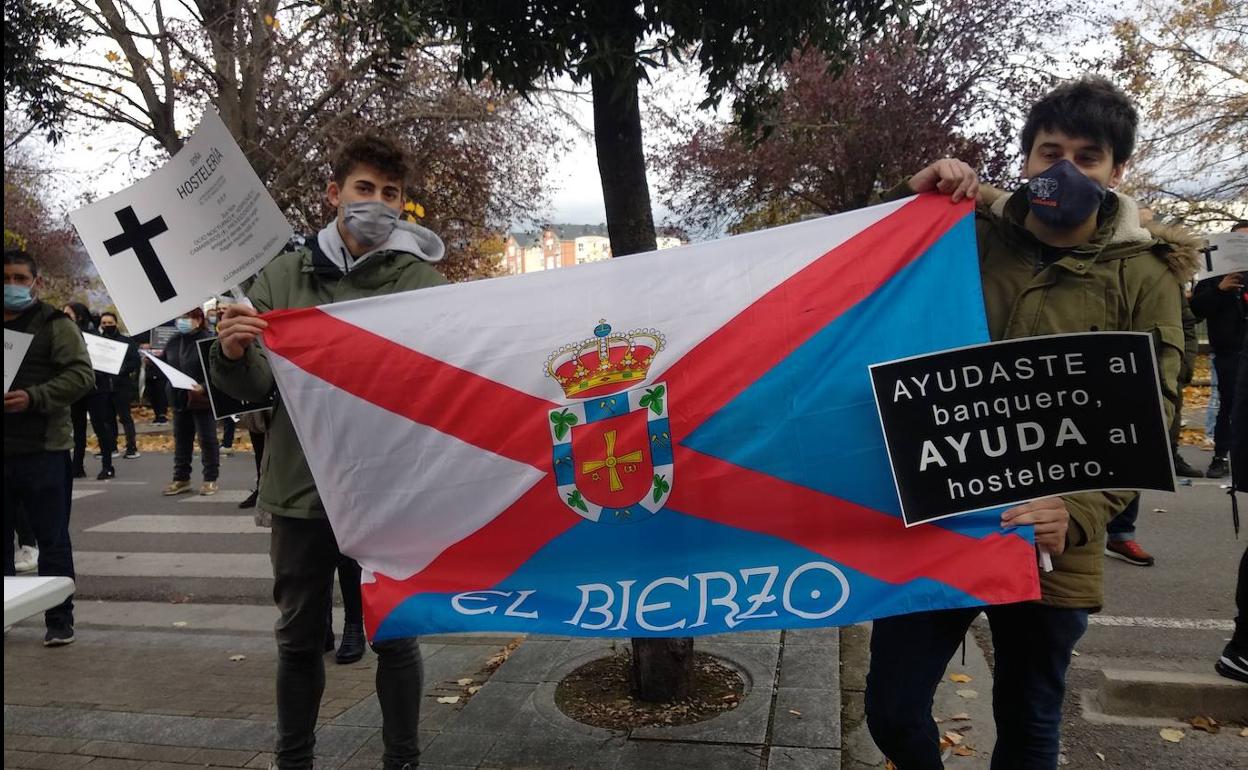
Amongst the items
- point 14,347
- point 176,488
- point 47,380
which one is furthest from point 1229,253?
point 176,488

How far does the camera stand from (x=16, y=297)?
189 inches

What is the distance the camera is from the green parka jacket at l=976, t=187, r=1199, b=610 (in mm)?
2217

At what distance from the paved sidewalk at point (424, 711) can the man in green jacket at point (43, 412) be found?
0.73 m

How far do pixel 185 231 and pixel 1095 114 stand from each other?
2830 mm

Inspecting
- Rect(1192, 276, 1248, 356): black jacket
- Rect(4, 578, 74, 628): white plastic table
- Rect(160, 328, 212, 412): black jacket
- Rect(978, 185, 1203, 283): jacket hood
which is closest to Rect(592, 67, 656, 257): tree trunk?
Rect(978, 185, 1203, 283): jacket hood

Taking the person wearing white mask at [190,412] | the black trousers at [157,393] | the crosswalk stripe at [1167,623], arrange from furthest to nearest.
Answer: the black trousers at [157,393], the person wearing white mask at [190,412], the crosswalk stripe at [1167,623]

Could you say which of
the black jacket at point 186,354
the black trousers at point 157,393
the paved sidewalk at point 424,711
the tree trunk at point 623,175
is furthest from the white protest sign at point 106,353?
the tree trunk at point 623,175

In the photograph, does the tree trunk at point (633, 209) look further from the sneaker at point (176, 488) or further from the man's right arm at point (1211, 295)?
the sneaker at point (176, 488)

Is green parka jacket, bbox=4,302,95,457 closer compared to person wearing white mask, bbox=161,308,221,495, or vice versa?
green parka jacket, bbox=4,302,95,457

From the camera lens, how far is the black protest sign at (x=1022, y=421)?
2107mm

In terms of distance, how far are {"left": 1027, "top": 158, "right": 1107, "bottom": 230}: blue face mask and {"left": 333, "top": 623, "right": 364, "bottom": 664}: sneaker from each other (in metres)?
3.88

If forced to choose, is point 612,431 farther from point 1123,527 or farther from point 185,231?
point 1123,527

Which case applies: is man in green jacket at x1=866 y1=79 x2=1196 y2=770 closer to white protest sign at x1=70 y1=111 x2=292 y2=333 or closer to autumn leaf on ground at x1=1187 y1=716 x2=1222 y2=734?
autumn leaf on ground at x1=1187 y1=716 x2=1222 y2=734

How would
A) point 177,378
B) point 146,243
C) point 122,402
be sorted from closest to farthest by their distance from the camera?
point 146,243, point 177,378, point 122,402
